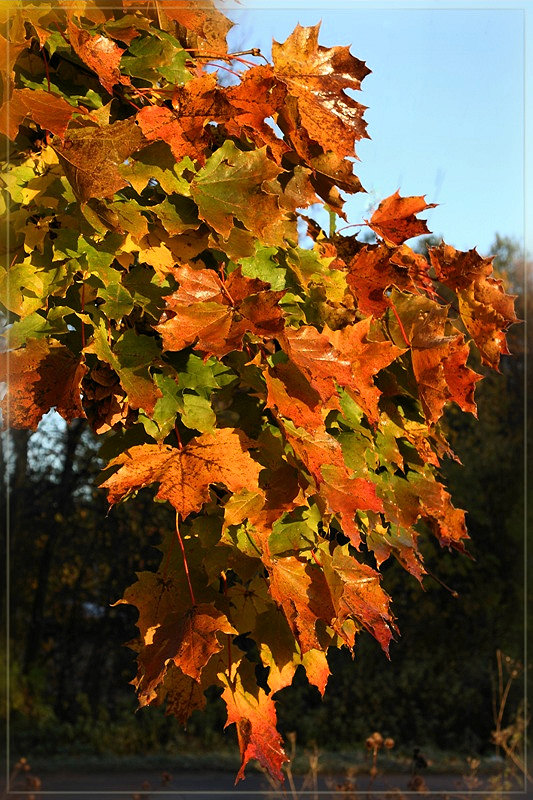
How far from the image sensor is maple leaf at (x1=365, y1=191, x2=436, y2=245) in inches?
56.4

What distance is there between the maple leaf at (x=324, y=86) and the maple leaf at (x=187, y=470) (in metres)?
0.46

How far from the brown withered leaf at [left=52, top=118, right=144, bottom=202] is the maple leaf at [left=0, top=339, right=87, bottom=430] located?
24 centimetres

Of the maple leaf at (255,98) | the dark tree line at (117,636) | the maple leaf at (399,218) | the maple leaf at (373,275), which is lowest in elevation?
the dark tree line at (117,636)

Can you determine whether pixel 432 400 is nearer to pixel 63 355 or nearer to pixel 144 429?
pixel 144 429

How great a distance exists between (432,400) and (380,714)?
5.82 metres

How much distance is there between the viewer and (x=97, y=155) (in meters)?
1.05

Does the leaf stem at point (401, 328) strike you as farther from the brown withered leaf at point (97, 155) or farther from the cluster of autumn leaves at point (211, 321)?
the brown withered leaf at point (97, 155)

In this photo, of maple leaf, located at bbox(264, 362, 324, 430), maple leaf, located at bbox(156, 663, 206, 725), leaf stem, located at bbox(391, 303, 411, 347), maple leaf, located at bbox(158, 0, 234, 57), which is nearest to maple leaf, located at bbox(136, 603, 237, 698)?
maple leaf, located at bbox(156, 663, 206, 725)

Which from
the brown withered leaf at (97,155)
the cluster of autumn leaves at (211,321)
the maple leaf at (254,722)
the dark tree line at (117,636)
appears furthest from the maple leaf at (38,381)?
the dark tree line at (117,636)

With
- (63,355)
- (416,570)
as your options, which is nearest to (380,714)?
(416,570)

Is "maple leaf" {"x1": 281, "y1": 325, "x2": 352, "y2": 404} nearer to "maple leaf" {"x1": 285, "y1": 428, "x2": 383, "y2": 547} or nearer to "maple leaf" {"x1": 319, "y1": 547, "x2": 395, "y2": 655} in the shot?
"maple leaf" {"x1": 285, "y1": 428, "x2": 383, "y2": 547}

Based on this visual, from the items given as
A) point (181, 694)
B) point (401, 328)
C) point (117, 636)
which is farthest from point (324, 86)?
point (117, 636)

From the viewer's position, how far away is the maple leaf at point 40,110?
107 cm

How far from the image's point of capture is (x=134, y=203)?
1.17 meters
